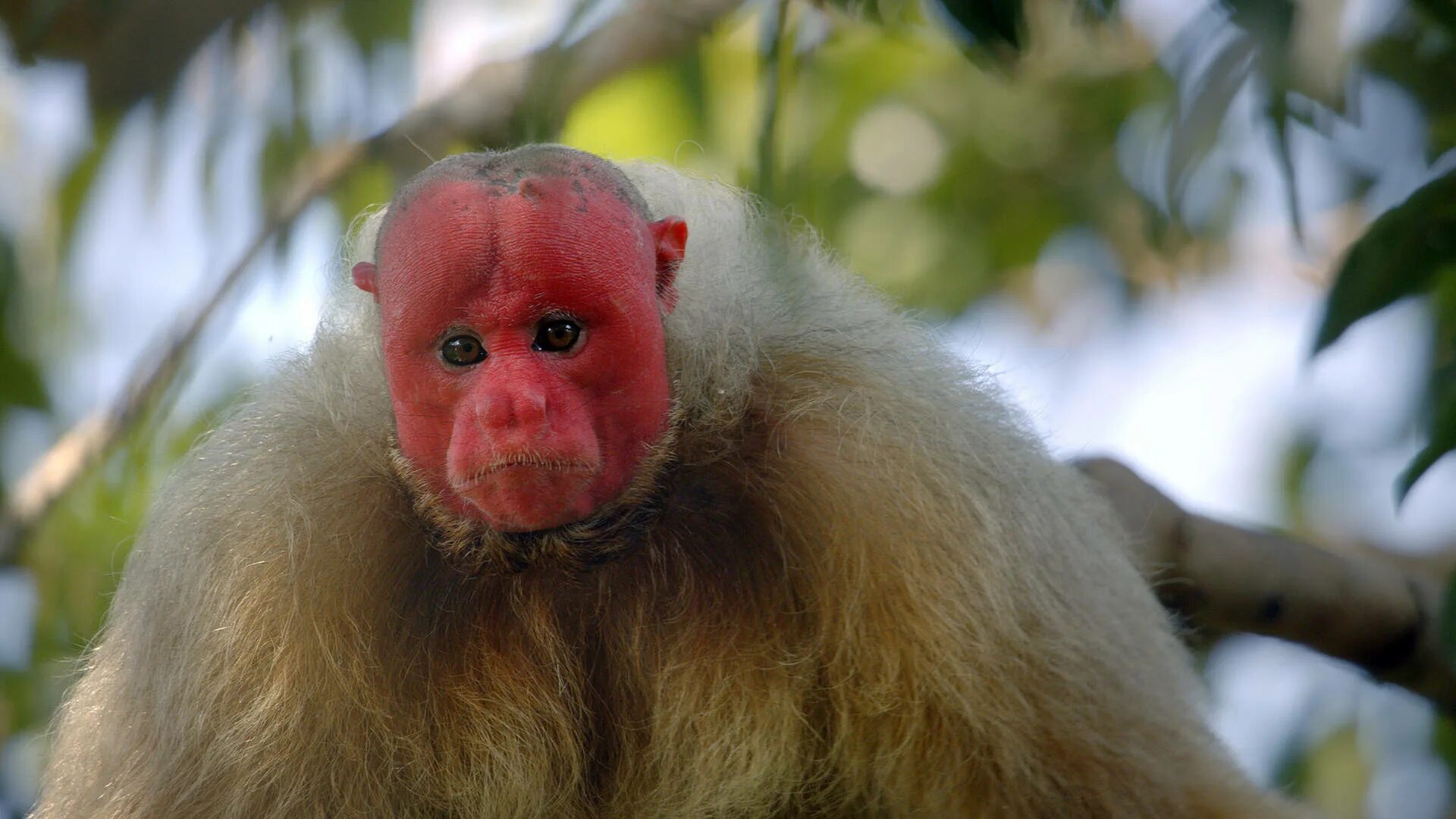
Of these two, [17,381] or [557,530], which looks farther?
[17,381]

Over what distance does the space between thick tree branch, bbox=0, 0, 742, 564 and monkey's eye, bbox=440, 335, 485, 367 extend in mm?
471

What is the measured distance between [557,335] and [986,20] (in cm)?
174

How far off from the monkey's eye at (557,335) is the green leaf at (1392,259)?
164 centimetres

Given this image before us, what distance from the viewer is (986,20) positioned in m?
1.87

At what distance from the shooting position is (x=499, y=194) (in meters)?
3.36

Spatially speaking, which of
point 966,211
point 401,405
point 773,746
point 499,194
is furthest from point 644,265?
point 966,211

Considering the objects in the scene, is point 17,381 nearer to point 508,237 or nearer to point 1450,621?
point 508,237

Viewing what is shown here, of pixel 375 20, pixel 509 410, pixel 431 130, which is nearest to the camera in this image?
pixel 375 20

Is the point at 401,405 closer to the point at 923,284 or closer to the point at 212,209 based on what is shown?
the point at 212,209

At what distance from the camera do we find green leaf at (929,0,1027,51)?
1.85 meters

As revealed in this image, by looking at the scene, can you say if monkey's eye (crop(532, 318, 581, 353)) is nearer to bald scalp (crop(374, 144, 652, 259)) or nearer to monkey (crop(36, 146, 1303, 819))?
monkey (crop(36, 146, 1303, 819))

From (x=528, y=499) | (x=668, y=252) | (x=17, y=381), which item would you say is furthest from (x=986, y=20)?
(x=17, y=381)

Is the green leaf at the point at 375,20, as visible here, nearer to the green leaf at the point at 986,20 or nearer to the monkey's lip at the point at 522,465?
the green leaf at the point at 986,20

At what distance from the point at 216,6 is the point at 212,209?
0.24 m
